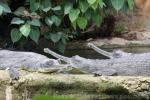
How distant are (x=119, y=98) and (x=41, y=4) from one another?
263 cm

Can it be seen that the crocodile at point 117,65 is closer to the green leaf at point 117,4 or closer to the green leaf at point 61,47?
the green leaf at point 117,4

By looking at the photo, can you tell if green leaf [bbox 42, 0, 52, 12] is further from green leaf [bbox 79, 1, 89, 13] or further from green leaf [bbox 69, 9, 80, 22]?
green leaf [bbox 79, 1, 89, 13]

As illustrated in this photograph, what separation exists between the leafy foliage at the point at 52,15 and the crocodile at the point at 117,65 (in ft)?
4.67

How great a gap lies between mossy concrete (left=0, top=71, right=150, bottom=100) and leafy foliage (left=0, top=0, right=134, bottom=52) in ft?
6.90

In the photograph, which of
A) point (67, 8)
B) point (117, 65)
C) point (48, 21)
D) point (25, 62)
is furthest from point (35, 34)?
point (117, 65)

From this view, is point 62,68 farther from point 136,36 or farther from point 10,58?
point 136,36

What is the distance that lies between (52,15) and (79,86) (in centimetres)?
252

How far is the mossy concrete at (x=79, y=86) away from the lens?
2.84 m

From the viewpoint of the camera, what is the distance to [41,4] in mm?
5270

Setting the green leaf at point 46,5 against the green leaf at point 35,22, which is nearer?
the green leaf at point 35,22

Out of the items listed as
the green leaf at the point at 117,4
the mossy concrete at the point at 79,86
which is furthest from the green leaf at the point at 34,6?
the mossy concrete at the point at 79,86

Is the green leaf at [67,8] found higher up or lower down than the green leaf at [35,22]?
higher up

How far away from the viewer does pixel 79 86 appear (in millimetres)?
2891

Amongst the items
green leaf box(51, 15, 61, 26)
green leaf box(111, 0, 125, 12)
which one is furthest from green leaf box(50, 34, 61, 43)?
green leaf box(111, 0, 125, 12)
